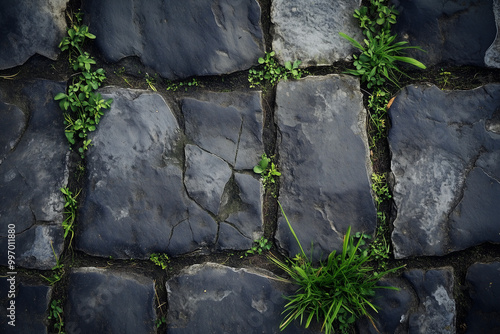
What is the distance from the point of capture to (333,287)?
81.6 inches

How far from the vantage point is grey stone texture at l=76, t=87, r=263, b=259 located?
83.9 inches

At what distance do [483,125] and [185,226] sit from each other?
5.53ft

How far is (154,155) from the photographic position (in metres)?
2.15

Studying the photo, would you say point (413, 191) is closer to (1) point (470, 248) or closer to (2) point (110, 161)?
(1) point (470, 248)

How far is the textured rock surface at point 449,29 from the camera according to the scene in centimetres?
222

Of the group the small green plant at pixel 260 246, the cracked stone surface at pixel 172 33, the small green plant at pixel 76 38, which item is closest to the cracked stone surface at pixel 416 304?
the small green plant at pixel 260 246

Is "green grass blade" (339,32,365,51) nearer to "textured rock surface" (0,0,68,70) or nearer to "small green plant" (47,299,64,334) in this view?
"textured rock surface" (0,0,68,70)

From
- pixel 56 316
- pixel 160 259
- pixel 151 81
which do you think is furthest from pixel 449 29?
pixel 56 316

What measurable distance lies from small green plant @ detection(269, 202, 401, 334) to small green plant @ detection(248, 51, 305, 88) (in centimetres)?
80

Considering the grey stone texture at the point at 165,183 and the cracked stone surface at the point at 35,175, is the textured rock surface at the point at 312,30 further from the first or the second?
the cracked stone surface at the point at 35,175

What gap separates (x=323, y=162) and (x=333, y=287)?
0.65m

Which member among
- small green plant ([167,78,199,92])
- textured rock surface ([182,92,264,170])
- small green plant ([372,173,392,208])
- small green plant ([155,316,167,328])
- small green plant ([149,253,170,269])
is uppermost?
small green plant ([167,78,199,92])

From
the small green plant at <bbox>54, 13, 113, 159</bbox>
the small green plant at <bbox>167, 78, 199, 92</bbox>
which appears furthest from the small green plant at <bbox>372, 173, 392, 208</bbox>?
the small green plant at <bbox>54, 13, 113, 159</bbox>

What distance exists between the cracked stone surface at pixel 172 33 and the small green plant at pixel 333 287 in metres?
1.01
